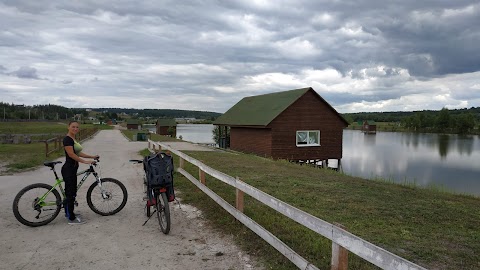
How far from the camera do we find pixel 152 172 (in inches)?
252

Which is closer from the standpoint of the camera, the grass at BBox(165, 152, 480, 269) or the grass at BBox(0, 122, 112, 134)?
the grass at BBox(165, 152, 480, 269)

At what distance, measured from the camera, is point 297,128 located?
93.6 feet

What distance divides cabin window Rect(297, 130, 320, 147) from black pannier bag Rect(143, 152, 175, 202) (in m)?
22.9

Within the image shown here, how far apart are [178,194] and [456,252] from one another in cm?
666

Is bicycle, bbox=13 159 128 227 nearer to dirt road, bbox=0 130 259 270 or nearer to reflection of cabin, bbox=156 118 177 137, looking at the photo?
dirt road, bbox=0 130 259 270

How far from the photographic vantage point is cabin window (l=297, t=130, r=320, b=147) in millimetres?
28906

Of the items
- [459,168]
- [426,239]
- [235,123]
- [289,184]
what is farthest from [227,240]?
[459,168]

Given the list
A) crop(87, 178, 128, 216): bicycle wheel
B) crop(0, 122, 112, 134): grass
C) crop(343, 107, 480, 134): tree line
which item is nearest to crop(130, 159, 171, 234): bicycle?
crop(87, 178, 128, 216): bicycle wheel

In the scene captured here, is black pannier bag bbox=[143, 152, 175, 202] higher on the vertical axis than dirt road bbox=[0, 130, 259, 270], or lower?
higher

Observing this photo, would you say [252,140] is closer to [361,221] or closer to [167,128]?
[361,221]

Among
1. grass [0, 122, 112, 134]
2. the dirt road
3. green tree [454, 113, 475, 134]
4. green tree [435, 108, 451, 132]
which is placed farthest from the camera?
green tree [435, 108, 451, 132]

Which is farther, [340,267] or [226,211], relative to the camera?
[226,211]

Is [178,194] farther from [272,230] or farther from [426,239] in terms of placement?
[426,239]

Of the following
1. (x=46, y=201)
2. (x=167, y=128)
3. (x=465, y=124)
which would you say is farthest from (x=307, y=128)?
(x=465, y=124)
